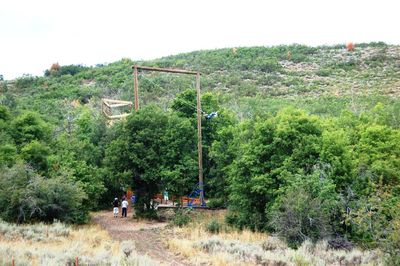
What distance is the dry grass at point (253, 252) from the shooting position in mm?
17766

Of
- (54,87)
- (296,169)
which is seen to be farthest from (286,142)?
(54,87)

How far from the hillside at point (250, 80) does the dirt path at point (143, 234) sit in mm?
24395

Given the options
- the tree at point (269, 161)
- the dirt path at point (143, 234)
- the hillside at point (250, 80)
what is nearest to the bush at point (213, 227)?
the tree at point (269, 161)

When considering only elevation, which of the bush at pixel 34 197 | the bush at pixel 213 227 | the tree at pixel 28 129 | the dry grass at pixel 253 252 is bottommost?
the dry grass at pixel 253 252

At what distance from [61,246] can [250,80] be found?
6382 centimetres

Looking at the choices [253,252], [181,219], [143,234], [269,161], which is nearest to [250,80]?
[181,219]

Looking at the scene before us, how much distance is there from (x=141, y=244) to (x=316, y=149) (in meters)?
10.0

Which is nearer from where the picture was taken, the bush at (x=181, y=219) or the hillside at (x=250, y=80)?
Result: the bush at (x=181, y=219)

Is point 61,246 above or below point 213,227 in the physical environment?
above

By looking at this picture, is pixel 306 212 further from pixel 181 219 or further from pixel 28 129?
pixel 28 129

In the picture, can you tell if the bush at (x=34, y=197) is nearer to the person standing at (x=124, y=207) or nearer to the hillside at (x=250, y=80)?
the person standing at (x=124, y=207)

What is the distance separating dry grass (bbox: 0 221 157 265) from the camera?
1591 centimetres

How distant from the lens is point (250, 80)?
79125 mm

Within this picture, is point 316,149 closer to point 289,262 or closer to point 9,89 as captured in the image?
point 289,262
